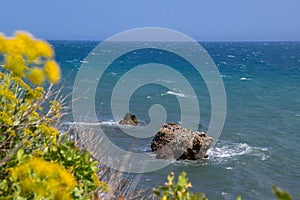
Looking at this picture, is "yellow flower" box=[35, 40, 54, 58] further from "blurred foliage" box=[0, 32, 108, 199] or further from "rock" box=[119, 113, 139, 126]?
"rock" box=[119, 113, 139, 126]

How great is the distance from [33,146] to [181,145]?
16439 mm

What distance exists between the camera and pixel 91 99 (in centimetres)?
3244

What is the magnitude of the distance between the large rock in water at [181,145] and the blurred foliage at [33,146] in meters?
16.1

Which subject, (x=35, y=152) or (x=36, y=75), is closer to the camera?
(x=36, y=75)

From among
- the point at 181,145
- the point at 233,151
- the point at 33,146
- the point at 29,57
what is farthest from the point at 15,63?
the point at 233,151

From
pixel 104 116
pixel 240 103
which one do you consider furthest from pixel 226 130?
pixel 240 103

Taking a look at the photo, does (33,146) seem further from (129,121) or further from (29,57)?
(129,121)

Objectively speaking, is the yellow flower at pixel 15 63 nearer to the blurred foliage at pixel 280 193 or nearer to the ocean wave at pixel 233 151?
the blurred foliage at pixel 280 193

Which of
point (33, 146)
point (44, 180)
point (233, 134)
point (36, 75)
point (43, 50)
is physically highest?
point (43, 50)

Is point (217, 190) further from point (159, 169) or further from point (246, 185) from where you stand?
point (159, 169)

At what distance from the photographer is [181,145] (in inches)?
770

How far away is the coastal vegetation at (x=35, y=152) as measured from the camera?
2070 millimetres

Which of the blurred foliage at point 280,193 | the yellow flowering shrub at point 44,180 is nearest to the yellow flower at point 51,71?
the yellow flowering shrub at point 44,180

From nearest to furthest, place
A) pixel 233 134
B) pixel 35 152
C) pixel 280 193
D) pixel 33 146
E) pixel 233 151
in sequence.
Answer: pixel 280 193 < pixel 35 152 < pixel 33 146 < pixel 233 151 < pixel 233 134
